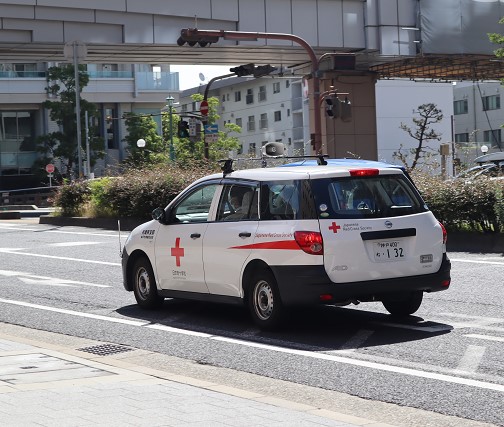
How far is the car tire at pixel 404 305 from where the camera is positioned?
11.4 metres

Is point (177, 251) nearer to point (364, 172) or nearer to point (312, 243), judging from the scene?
point (312, 243)

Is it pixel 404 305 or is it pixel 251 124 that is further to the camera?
pixel 251 124

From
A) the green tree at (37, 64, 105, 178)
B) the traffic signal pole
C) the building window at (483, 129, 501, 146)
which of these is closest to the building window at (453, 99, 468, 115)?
the building window at (483, 129, 501, 146)

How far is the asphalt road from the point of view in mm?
8141

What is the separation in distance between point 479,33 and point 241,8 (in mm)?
8880

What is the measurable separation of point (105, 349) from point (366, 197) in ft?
9.72

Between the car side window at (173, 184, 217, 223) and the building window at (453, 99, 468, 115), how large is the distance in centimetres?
8287

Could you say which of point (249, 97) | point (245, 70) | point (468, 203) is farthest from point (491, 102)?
point (468, 203)

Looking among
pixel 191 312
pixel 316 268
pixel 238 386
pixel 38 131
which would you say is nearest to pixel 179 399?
pixel 238 386

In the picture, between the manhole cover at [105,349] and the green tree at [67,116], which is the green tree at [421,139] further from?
the green tree at [67,116]

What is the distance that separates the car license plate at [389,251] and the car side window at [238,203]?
131 centimetres

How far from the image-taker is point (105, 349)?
Result: 10.4 m

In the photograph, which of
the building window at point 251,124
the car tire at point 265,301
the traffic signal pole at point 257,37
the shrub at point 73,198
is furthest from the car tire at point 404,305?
the building window at point 251,124

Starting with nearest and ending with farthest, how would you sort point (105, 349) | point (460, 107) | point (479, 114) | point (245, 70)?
point (105, 349)
point (245, 70)
point (479, 114)
point (460, 107)
